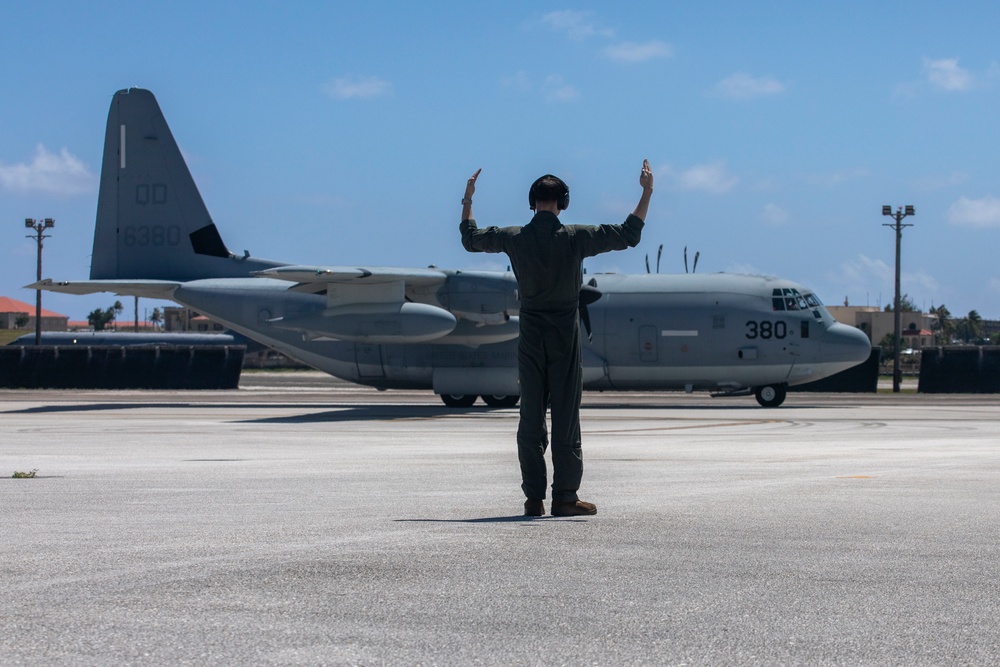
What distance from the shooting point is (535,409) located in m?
7.41

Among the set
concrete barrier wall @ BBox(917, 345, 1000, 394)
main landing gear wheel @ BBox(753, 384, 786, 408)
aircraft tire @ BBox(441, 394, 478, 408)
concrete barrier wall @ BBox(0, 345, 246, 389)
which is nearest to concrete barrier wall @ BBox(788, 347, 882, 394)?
A: concrete barrier wall @ BBox(917, 345, 1000, 394)

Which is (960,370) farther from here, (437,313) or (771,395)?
(437,313)

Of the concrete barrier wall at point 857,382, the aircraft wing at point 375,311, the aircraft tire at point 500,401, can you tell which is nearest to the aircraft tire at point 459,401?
the aircraft tire at point 500,401

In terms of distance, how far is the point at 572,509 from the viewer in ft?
24.1

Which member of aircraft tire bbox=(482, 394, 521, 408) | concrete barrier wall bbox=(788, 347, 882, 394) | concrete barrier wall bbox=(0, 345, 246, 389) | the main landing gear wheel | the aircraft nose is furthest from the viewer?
concrete barrier wall bbox=(0, 345, 246, 389)

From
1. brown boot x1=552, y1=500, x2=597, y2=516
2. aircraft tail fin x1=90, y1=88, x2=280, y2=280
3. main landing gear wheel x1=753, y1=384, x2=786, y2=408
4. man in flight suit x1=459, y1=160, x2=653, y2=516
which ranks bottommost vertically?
main landing gear wheel x1=753, y1=384, x2=786, y2=408

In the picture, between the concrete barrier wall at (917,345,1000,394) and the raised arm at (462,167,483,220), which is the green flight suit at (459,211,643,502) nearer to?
the raised arm at (462,167,483,220)

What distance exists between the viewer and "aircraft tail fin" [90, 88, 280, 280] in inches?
1373

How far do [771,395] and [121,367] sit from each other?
28674mm

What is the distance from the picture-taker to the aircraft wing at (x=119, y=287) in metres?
32.5

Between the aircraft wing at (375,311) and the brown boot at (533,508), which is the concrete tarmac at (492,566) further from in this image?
the aircraft wing at (375,311)

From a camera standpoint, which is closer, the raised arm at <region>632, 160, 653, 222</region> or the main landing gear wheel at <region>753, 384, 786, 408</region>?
the raised arm at <region>632, 160, 653, 222</region>

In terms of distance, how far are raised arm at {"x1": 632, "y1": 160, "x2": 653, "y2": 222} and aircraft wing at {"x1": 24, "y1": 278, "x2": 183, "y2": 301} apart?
27.9 m

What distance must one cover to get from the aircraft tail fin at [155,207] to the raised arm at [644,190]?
28.6 m
